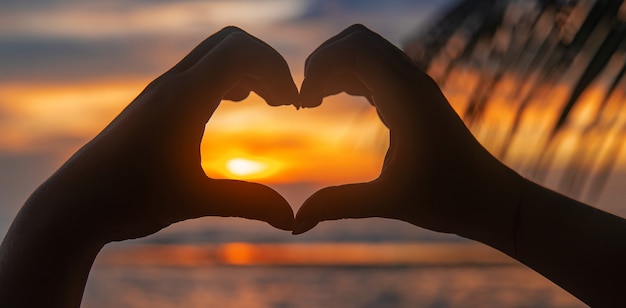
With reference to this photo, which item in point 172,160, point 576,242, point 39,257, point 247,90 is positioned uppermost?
point 247,90

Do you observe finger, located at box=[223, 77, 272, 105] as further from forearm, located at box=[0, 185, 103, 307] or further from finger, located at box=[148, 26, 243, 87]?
forearm, located at box=[0, 185, 103, 307]

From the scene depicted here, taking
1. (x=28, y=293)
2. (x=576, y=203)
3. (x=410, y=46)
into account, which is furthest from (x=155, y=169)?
(x=576, y=203)

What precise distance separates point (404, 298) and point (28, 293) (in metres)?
6.74

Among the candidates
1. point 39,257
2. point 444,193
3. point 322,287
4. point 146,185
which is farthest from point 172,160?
point 322,287

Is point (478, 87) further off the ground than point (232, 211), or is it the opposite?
point (478, 87)

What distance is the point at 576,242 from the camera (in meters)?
1.13

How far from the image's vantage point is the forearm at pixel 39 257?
3.82 feet

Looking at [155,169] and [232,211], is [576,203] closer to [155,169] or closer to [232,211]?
[232,211]

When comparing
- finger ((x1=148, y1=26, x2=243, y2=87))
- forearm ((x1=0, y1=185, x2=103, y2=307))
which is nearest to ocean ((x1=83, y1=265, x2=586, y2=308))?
forearm ((x1=0, y1=185, x2=103, y2=307))

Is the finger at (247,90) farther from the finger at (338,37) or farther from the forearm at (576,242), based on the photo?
the forearm at (576,242)

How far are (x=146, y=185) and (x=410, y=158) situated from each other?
1.38 ft

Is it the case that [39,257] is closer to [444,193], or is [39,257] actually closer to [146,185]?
[146,185]

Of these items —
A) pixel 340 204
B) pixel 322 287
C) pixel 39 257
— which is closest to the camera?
pixel 340 204

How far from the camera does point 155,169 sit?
110 centimetres
